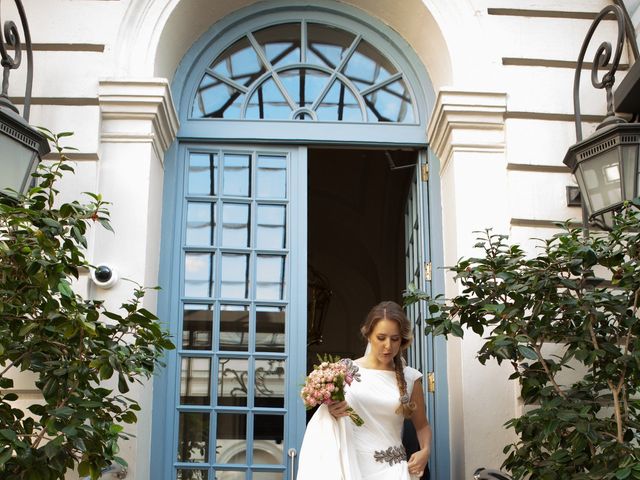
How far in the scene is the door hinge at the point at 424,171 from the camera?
25.7 ft

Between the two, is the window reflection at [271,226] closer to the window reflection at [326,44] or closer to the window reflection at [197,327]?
the window reflection at [197,327]

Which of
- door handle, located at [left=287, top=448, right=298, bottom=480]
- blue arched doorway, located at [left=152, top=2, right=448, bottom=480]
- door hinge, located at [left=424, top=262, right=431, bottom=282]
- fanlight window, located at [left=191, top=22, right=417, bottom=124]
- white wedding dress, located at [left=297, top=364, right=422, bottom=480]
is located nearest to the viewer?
white wedding dress, located at [left=297, top=364, right=422, bottom=480]

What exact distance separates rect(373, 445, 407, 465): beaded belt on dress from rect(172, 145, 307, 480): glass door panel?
1.13m

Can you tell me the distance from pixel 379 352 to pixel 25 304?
214cm

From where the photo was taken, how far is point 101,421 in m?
5.38

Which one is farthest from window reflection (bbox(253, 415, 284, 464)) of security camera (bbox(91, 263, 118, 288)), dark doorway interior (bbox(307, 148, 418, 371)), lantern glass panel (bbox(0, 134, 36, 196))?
dark doorway interior (bbox(307, 148, 418, 371))

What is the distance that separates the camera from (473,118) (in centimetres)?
734

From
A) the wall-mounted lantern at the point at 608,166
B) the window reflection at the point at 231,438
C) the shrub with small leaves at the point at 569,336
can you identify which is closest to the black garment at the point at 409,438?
the shrub with small leaves at the point at 569,336

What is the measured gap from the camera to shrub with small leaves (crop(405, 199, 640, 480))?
214 inches

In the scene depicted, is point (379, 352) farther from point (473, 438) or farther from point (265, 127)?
point (265, 127)

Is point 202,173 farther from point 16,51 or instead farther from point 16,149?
point 16,149

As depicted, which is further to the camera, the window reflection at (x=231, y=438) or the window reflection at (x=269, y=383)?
the window reflection at (x=269, y=383)

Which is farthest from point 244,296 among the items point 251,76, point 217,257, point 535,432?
point 535,432

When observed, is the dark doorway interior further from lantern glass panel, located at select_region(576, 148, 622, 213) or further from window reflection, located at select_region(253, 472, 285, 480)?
lantern glass panel, located at select_region(576, 148, 622, 213)
